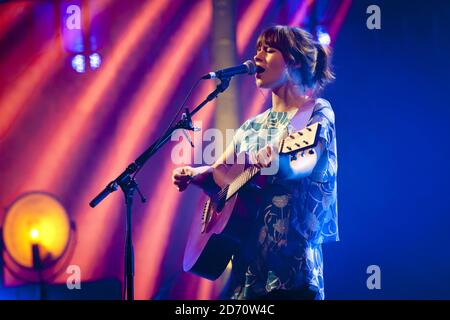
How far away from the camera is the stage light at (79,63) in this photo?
386 centimetres

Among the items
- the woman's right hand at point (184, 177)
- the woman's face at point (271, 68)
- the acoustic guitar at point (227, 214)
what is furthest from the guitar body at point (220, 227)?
the woman's face at point (271, 68)

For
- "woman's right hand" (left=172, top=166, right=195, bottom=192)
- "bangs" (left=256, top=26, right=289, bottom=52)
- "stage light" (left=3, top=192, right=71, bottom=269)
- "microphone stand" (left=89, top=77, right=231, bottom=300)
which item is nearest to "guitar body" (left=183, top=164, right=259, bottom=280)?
"woman's right hand" (left=172, top=166, right=195, bottom=192)

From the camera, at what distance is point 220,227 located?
89.5 inches

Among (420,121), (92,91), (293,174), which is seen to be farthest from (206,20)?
(293,174)

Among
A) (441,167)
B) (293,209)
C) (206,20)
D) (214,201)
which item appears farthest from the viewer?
(206,20)

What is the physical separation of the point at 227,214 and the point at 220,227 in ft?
0.27

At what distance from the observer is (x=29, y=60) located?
392 centimetres

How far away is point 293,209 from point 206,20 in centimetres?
205

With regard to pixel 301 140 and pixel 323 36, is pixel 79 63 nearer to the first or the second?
pixel 323 36

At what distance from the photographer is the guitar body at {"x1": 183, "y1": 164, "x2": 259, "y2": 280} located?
2.19 metres

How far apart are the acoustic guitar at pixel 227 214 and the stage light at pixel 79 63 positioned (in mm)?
1781

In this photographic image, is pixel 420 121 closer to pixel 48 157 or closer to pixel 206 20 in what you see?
pixel 206 20

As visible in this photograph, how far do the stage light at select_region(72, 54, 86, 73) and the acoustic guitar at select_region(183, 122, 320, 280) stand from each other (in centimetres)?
178

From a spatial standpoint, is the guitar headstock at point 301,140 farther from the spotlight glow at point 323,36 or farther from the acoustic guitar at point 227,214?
the spotlight glow at point 323,36
